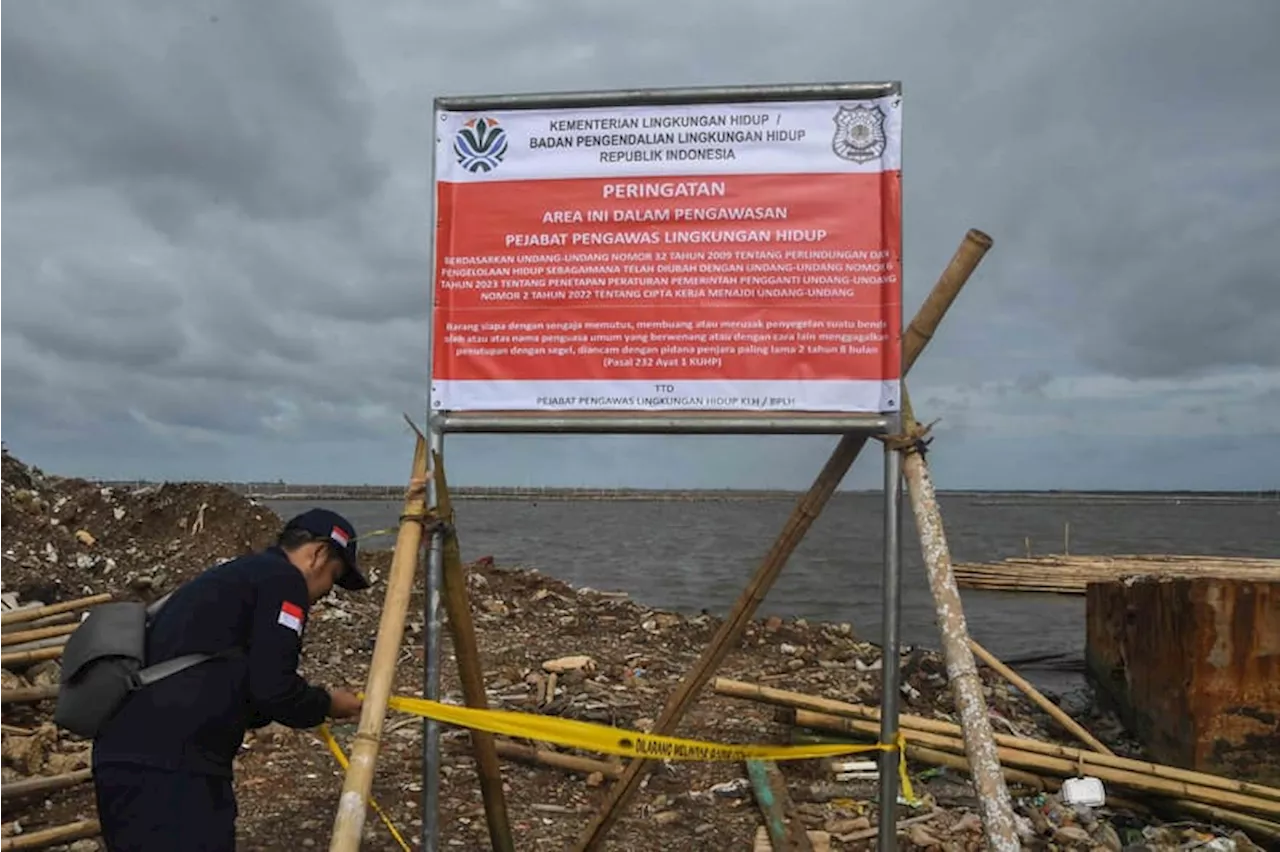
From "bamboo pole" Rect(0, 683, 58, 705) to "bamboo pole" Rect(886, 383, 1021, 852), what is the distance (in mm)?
7324

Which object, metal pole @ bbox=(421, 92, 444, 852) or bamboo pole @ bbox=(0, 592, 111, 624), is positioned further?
bamboo pole @ bbox=(0, 592, 111, 624)

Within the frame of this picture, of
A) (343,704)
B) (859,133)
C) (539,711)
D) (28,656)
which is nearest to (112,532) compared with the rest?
(28,656)

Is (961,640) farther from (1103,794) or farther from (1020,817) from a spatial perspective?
(1103,794)

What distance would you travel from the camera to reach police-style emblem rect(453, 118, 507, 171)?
173 inches

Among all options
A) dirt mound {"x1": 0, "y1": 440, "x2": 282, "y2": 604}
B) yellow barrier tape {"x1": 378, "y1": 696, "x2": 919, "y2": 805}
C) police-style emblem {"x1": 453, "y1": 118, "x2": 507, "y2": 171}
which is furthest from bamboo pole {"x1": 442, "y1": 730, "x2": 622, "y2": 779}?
dirt mound {"x1": 0, "y1": 440, "x2": 282, "y2": 604}

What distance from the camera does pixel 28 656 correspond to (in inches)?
351

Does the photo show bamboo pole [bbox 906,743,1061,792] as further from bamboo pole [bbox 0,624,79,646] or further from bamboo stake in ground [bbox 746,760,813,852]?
bamboo pole [bbox 0,624,79,646]

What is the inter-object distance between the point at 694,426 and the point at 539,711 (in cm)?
642

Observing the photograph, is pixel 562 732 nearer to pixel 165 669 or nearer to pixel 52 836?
pixel 165 669

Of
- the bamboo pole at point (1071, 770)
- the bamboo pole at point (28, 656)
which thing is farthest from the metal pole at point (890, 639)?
the bamboo pole at point (28, 656)

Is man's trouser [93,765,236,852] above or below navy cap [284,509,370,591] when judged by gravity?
below

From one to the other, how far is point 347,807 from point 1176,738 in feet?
27.4

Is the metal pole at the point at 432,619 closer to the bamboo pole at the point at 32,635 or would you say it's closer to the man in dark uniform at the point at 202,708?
the man in dark uniform at the point at 202,708

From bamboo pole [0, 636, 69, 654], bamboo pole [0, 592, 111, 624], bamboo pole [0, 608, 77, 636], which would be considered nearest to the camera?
bamboo pole [0, 636, 69, 654]
